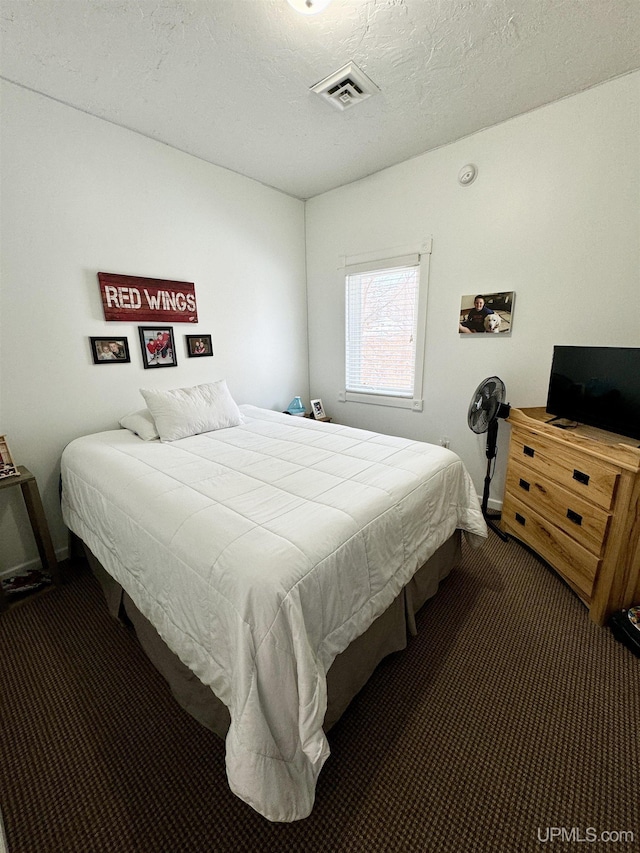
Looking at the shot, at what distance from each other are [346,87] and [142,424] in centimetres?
240

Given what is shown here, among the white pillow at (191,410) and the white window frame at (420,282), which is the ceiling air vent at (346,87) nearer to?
the white window frame at (420,282)

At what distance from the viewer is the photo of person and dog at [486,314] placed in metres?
2.51

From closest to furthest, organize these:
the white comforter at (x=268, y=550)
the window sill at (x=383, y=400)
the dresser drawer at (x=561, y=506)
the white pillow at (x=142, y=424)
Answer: the white comforter at (x=268, y=550) < the dresser drawer at (x=561, y=506) < the white pillow at (x=142, y=424) < the window sill at (x=383, y=400)

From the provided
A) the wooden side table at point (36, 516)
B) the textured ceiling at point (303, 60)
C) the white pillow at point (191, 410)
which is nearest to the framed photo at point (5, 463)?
the wooden side table at point (36, 516)

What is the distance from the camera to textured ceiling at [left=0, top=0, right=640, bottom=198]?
4.95 feet

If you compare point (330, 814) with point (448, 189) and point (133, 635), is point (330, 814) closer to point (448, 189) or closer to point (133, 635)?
point (133, 635)

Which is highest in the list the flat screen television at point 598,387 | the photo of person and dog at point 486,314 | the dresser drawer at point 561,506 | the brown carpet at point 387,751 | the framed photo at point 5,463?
the photo of person and dog at point 486,314

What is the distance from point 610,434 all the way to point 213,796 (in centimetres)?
246

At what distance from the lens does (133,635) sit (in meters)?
1.76

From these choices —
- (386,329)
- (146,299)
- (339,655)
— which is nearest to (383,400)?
(386,329)

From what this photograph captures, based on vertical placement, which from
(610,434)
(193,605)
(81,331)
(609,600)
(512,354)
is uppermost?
(81,331)

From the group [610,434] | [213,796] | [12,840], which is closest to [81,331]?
[12,840]

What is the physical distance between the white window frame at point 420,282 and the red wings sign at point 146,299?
153 cm

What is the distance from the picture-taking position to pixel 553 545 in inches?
79.4
